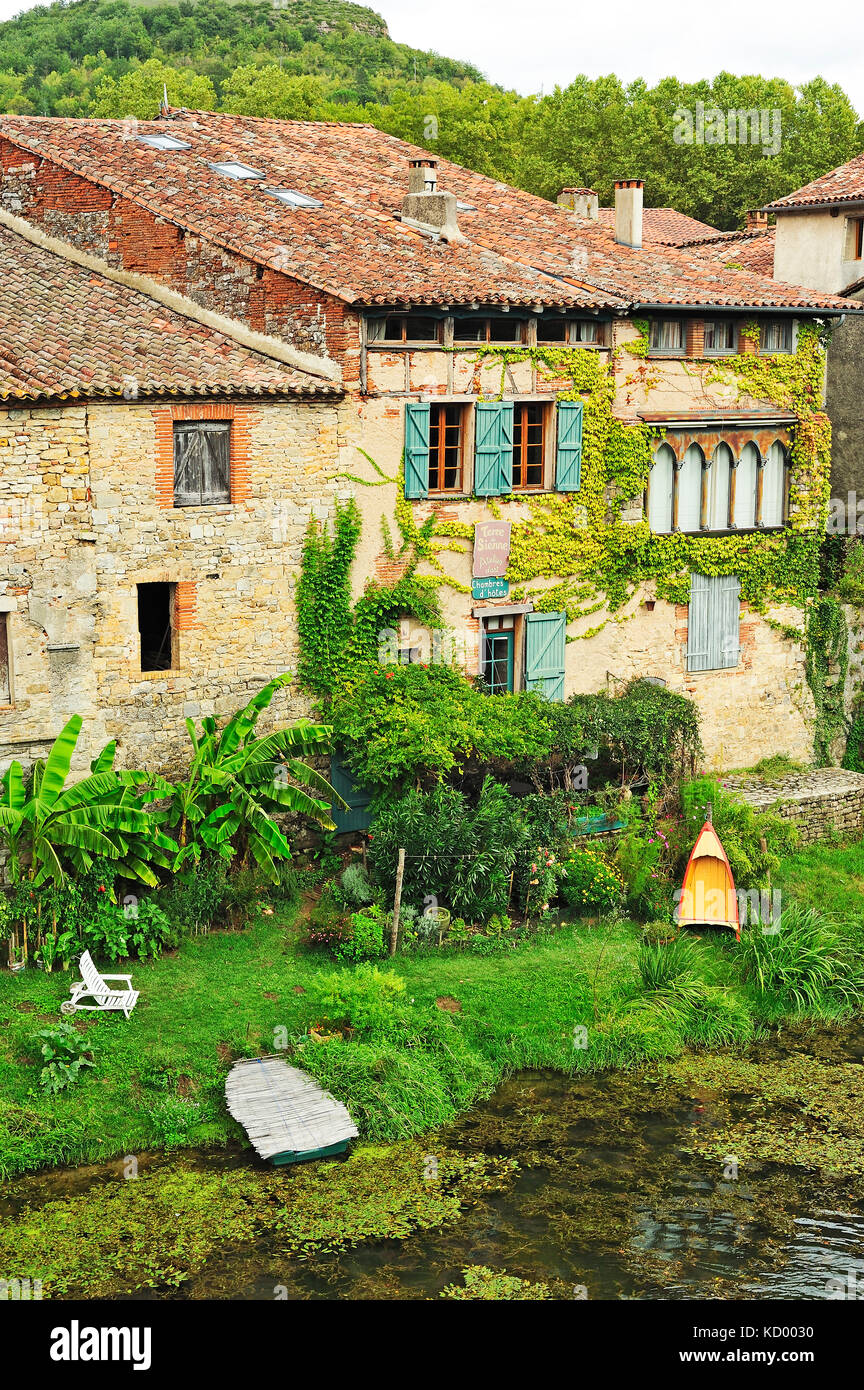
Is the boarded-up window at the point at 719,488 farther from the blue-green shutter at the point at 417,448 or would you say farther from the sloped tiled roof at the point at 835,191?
the sloped tiled roof at the point at 835,191

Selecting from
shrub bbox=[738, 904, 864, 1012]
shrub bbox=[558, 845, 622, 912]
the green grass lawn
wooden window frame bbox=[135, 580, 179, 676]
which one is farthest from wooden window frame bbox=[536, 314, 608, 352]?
shrub bbox=[738, 904, 864, 1012]

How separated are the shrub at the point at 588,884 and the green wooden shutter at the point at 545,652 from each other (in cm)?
307

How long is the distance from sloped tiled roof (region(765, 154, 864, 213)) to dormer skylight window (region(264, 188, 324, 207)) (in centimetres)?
1245

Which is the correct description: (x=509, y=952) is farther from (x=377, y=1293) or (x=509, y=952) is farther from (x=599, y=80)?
(x=599, y=80)

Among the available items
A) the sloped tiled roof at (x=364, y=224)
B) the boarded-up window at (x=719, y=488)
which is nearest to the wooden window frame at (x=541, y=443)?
the sloped tiled roof at (x=364, y=224)

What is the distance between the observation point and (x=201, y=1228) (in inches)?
595

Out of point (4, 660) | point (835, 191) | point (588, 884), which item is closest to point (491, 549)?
point (588, 884)

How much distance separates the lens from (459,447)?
23250 mm

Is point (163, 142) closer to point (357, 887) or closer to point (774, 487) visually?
point (774, 487)

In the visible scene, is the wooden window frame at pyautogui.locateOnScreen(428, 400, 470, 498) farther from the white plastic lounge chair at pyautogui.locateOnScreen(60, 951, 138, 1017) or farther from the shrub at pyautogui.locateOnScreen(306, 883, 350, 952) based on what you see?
the white plastic lounge chair at pyautogui.locateOnScreen(60, 951, 138, 1017)
